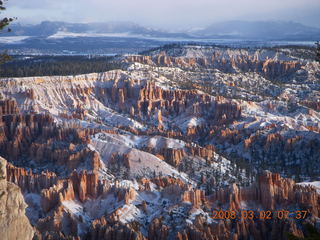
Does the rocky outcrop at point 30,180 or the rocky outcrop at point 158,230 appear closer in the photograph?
the rocky outcrop at point 158,230

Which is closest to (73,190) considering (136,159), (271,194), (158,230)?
(158,230)

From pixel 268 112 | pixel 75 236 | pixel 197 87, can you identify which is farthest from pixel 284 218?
pixel 197 87

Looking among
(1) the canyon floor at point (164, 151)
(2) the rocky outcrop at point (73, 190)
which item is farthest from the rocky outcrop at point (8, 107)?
(2) the rocky outcrop at point (73, 190)

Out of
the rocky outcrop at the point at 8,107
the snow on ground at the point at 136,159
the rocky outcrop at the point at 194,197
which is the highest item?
the rocky outcrop at the point at 8,107

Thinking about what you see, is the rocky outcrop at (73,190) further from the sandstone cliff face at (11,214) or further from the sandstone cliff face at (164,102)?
the sandstone cliff face at (164,102)

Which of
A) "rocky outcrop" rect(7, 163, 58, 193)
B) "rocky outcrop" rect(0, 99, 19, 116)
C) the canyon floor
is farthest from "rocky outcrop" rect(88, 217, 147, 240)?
"rocky outcrop" rect(0, 99, 19, 116)

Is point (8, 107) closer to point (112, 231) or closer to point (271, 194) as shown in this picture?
point (112, 231)

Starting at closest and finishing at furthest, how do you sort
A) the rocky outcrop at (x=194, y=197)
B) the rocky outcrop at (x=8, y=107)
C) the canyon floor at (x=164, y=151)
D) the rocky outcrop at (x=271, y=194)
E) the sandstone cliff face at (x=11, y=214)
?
the sandstone cliff face at (x=11, y=214) → the canyon floor at (x=164, y=151) → the rocky outcrop at (x=271, y=194) → the rocky outcrop at (x=194, y=197) → the rocky outcrop at (x=8, y=107)
